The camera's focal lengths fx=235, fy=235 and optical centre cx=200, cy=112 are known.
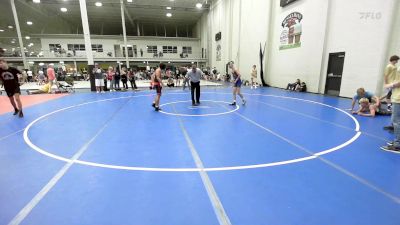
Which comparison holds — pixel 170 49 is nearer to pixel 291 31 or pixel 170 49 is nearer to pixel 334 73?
pixel 291 31

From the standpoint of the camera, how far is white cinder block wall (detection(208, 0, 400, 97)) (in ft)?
32.4

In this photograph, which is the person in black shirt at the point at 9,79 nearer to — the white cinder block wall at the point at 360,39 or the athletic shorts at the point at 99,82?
the athletic shorts at the point at 99,82

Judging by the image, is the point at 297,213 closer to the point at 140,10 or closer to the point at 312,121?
the point at 312,121

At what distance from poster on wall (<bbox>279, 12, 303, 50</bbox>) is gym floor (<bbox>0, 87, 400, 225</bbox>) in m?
9.15

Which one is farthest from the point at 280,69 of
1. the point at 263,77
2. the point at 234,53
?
the point at 234,53

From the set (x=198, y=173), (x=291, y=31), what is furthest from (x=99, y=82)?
(x=198, y=173)

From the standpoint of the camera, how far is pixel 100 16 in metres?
36.2

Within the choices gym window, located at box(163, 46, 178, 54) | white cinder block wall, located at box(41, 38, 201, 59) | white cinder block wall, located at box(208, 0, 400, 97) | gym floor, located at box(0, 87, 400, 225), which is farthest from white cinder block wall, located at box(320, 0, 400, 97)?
gym window, located at box(163, 46, 178, 54)

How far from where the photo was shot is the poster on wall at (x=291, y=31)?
48.3ft

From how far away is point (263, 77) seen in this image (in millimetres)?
19109

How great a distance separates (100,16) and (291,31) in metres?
31.2

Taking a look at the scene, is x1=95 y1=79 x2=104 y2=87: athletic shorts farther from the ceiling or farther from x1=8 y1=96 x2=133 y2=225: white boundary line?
the ceiling

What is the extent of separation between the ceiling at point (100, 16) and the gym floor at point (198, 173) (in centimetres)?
2618

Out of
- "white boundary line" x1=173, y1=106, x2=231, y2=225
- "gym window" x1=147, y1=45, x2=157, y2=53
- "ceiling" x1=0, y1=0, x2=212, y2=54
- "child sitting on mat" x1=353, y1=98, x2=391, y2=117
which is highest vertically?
"ceiling" x1=0, y1=0, x2=212, y2=54
